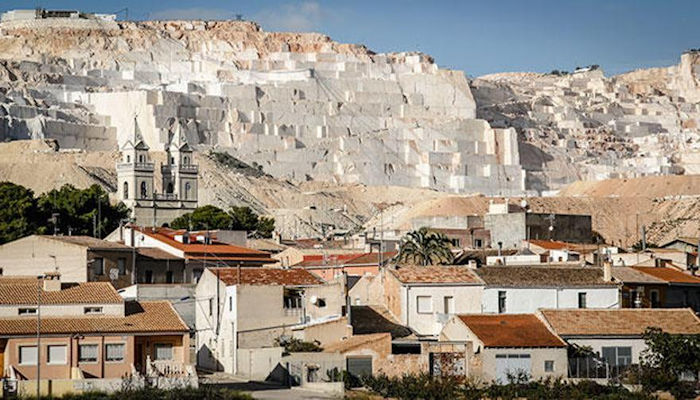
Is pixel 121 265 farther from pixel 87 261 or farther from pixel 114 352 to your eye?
pixel 114 352

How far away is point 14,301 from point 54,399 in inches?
235

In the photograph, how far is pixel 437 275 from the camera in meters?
58.2

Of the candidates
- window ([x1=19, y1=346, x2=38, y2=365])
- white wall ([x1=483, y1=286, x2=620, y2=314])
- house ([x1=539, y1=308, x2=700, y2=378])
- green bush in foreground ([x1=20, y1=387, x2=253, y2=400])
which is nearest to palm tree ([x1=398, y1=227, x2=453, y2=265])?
white wall ([x1=483, y1=286, x2=620, y2=314])

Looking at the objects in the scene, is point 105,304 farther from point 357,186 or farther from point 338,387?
point 357,186

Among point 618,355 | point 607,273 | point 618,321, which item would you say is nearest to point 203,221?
point 607,273

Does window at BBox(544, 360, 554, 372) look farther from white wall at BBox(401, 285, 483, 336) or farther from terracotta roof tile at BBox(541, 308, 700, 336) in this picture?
white wall at BBox(401, 285, 483, 336)

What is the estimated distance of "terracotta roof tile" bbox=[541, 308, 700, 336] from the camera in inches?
2080

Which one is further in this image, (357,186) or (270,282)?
(357,186)

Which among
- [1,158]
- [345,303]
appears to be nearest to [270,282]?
[345,303]

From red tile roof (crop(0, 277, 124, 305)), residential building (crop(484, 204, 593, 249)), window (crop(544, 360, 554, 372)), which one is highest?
residential building (crop(484, 204, 593, 249))

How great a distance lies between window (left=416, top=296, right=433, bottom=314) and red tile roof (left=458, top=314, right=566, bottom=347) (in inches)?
155

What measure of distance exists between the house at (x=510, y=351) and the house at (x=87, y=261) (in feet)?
57.2

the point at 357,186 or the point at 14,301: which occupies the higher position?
the point at 357,186

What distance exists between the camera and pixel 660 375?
50.3 meters
